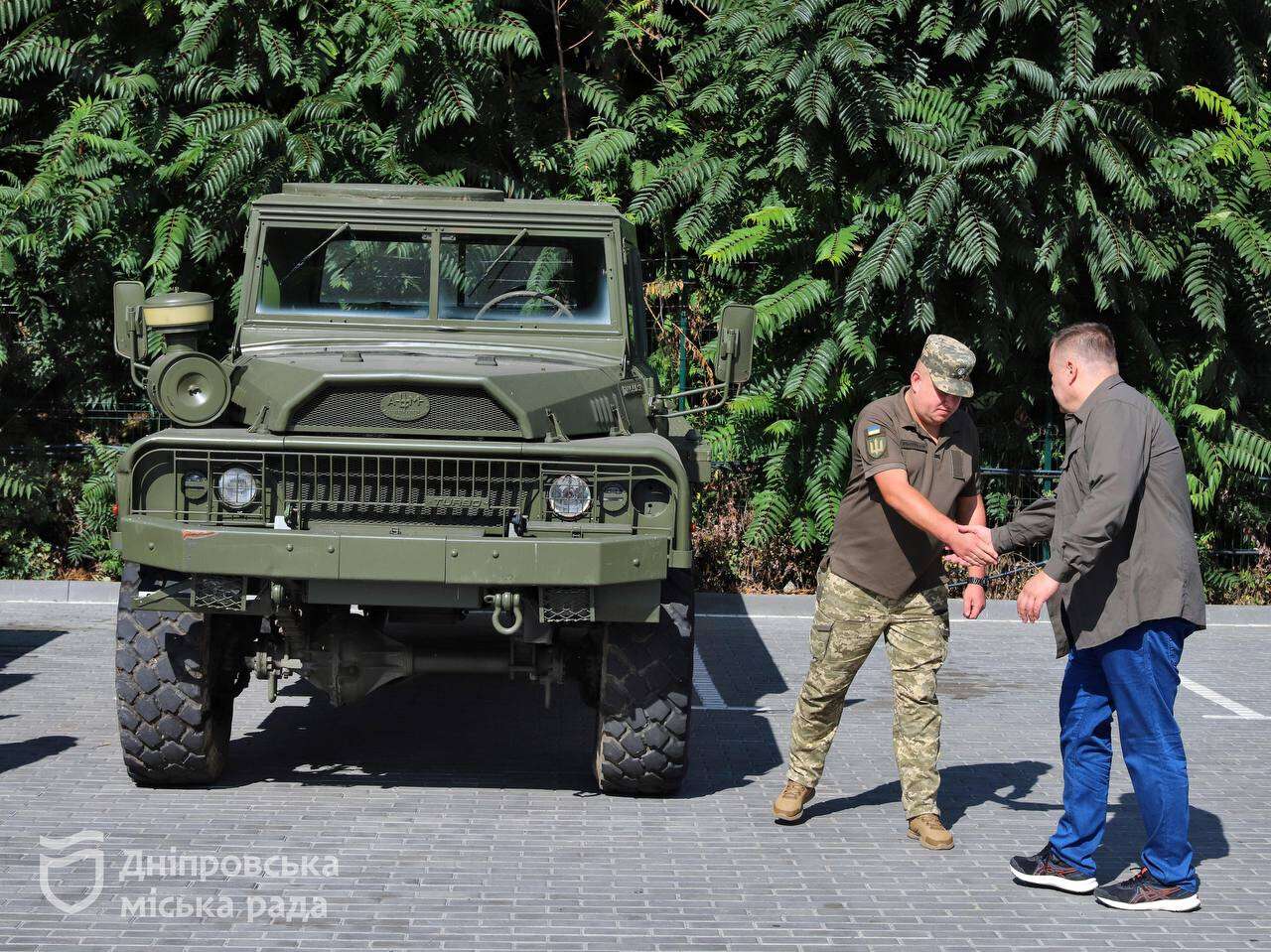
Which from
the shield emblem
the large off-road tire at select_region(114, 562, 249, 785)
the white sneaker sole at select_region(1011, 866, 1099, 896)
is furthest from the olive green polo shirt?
the shield emblem

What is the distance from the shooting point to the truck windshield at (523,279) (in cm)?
787

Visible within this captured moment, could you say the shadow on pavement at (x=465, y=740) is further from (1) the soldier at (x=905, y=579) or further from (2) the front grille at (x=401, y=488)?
(2) the front grille at (x=401, y=488)

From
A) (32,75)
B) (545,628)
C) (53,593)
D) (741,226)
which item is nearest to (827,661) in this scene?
(545,628)

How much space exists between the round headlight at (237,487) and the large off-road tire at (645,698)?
1.59 metres

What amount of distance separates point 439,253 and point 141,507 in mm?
2148

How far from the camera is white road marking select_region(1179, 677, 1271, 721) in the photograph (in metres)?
9.00

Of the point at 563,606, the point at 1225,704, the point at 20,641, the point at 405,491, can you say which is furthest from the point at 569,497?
the point at 20,641

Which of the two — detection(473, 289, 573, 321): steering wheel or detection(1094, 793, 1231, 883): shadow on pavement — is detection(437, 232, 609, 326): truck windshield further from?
detection(1094, 793, 1231, 883): shadow on pavement

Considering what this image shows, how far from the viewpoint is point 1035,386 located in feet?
42.4

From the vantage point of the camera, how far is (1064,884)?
5750 millimetres

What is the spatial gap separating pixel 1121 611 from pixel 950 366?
1169 mm

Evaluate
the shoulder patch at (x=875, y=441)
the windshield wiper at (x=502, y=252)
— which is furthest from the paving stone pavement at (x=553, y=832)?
the windshield wiper at (x=502, y=252)

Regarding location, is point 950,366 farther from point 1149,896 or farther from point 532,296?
point 532,296

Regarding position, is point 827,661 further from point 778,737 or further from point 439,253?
point 439,253
